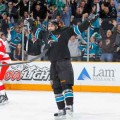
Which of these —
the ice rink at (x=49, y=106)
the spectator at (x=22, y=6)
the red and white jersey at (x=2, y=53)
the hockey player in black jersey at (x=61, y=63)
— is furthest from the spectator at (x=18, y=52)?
the hockey player in black jersey at (x=61, y=63)

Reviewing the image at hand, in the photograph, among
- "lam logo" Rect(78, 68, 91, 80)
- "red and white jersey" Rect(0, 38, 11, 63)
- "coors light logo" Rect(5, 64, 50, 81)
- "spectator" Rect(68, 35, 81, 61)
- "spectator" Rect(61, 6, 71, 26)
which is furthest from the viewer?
"spectator" Rect(61, 6, 71, 26)

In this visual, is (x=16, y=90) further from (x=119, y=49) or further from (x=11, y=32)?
(x=119, y=49)

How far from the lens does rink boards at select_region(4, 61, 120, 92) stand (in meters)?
10.6

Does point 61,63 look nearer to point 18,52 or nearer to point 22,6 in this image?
point 18,52

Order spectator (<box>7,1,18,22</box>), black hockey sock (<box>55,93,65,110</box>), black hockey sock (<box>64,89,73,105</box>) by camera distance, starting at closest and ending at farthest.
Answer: black hockey sock (<box>64,89,73,105</box>)
black hockey sock (<box>55,93,65,110</box>)
spectator (<box>7,1,18,22</box>)

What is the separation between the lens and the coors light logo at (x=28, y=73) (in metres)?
10.9

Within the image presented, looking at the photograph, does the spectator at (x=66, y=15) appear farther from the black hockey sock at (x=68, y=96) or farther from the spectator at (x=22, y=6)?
the black hockey sock at (x=68, y=96)

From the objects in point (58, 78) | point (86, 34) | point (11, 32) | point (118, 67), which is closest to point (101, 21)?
point (86, 34)

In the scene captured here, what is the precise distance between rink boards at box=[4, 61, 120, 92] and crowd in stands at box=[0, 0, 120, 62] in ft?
0.63

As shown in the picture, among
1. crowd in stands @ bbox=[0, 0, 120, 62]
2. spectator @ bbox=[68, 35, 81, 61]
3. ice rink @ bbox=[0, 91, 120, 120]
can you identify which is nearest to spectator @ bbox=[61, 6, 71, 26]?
crowd in stands @ bbox=[0, 0, 120, 62]

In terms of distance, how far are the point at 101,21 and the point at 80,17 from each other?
0.92 meters

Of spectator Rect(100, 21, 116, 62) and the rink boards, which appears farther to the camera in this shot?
the rink boards

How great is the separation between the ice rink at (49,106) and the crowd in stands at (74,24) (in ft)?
3.32

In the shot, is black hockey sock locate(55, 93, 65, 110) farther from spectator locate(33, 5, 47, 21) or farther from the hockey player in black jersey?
spectator locate(33, 5, 47, 21)
